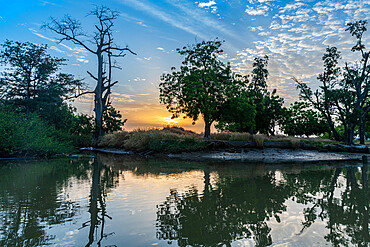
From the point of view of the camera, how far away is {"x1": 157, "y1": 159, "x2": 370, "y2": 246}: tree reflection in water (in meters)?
2.98

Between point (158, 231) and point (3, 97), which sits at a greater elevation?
point (3, 97)

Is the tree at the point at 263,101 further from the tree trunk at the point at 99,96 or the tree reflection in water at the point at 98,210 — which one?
the tree reflection in water at the point at 98,210

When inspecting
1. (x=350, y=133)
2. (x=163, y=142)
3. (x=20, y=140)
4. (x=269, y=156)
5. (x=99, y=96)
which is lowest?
(x=269, y=156)

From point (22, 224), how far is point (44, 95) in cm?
2869

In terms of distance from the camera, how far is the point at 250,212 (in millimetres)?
4012

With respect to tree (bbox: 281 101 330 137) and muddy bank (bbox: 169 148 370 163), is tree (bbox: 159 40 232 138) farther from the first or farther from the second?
tree (bbox: 281 101 330 137)

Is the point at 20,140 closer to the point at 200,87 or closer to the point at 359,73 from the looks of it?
the point at 200,87

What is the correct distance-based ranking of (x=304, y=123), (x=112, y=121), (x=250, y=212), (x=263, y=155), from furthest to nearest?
(x=304, y=123), (x=112, y=121), (x=263, y=155), (x=250, y=212)

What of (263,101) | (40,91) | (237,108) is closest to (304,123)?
(263,101)

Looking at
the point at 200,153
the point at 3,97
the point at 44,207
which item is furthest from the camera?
the point at 3,97

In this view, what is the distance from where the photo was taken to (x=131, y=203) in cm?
452

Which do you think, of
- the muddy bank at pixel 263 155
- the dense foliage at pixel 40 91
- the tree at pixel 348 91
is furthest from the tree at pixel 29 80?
the tree at pixel 348 91

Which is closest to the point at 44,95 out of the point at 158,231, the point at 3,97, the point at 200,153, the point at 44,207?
the point at 3,97

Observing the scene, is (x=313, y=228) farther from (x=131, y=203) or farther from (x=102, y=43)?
(x=102, y=43)
